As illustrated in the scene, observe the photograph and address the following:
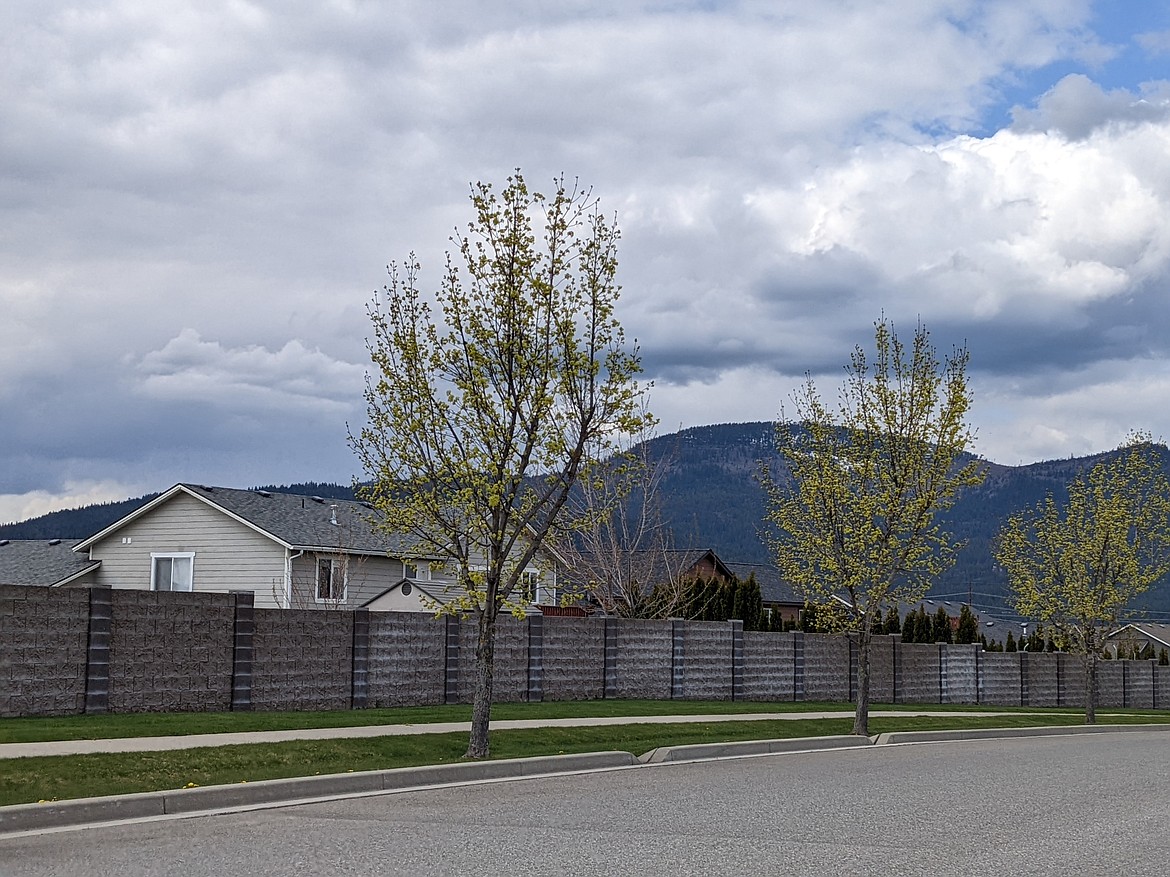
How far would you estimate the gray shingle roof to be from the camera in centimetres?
3819

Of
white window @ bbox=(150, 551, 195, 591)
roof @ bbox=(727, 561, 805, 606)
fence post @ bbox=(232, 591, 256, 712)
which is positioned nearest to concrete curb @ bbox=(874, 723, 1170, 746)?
fence post @ bbox=(232, 591, 256, 712)

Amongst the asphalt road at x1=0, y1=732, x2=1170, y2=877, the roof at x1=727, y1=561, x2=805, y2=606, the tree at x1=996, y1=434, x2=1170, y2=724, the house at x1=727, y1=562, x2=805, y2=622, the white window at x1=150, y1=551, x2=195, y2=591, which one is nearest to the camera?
the asphalt road at x1=0, y1=732, x2=1170, y2=877

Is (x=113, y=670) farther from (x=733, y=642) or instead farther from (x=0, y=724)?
(x=733, y=642)

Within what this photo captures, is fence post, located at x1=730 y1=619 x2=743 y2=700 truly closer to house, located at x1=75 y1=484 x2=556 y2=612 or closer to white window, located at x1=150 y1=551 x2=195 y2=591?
house, located at x1=75 y1=484 x2=556 y2=612

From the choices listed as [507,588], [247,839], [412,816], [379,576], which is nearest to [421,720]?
[507,588]

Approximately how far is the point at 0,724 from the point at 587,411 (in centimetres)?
882

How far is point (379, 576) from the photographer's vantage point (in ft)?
133

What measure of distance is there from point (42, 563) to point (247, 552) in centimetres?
862

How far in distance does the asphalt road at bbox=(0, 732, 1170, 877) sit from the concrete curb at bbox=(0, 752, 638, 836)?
1.44ft

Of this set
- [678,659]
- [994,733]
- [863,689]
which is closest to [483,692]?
[863,689]

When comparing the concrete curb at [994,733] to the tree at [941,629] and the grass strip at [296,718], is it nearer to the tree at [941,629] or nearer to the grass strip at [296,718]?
the grass strip at [296,718]

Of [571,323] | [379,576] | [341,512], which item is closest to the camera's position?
[571,323]

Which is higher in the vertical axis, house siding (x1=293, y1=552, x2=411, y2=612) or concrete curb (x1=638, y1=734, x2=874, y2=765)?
house siding (x1=293, y1=552, x2=411, y2=612)

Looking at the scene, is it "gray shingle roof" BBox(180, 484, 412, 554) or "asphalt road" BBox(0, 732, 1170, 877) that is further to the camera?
"gray shingle roof" BBox(180, 484, 412, 554)
